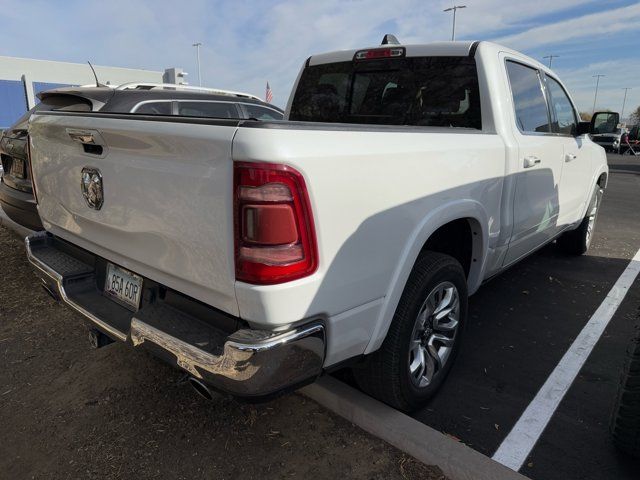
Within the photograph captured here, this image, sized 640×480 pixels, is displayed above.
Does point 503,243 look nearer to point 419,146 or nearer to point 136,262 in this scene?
point 419,146

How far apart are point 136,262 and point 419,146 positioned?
139 centimetres

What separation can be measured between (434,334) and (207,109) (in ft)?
16.2

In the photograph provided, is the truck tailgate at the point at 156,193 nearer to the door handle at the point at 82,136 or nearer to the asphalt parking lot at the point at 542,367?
the door handle at the point at 82,136

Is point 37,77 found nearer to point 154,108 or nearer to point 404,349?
Result: point 154,108

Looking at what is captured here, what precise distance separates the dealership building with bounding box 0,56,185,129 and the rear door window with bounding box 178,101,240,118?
53.5 feet

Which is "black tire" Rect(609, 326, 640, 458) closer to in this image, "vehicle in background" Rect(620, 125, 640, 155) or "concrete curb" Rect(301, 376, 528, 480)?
"concrete curb" Rect(301, 376, 528, 480)

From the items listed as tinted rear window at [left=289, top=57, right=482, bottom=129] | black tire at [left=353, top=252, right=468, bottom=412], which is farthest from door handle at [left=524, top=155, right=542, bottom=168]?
black tire at [left=353, top=252, right=468, bottom=412]

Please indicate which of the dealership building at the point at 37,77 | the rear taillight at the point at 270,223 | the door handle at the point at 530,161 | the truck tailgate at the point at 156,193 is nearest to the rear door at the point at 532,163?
the door handle at the point at 530,161

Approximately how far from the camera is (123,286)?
7.48 feet

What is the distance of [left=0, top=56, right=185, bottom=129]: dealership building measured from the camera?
24938 millimetres

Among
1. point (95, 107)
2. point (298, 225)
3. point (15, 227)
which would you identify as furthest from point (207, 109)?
point (298, 225)

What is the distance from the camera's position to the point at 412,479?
79.6 inches

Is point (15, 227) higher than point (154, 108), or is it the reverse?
point (154, 108)

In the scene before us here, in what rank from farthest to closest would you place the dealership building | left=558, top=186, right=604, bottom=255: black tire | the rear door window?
1. the dealership building
2. the rear door window
3. left=558, top=186, right=604, bottom=255: black tire
